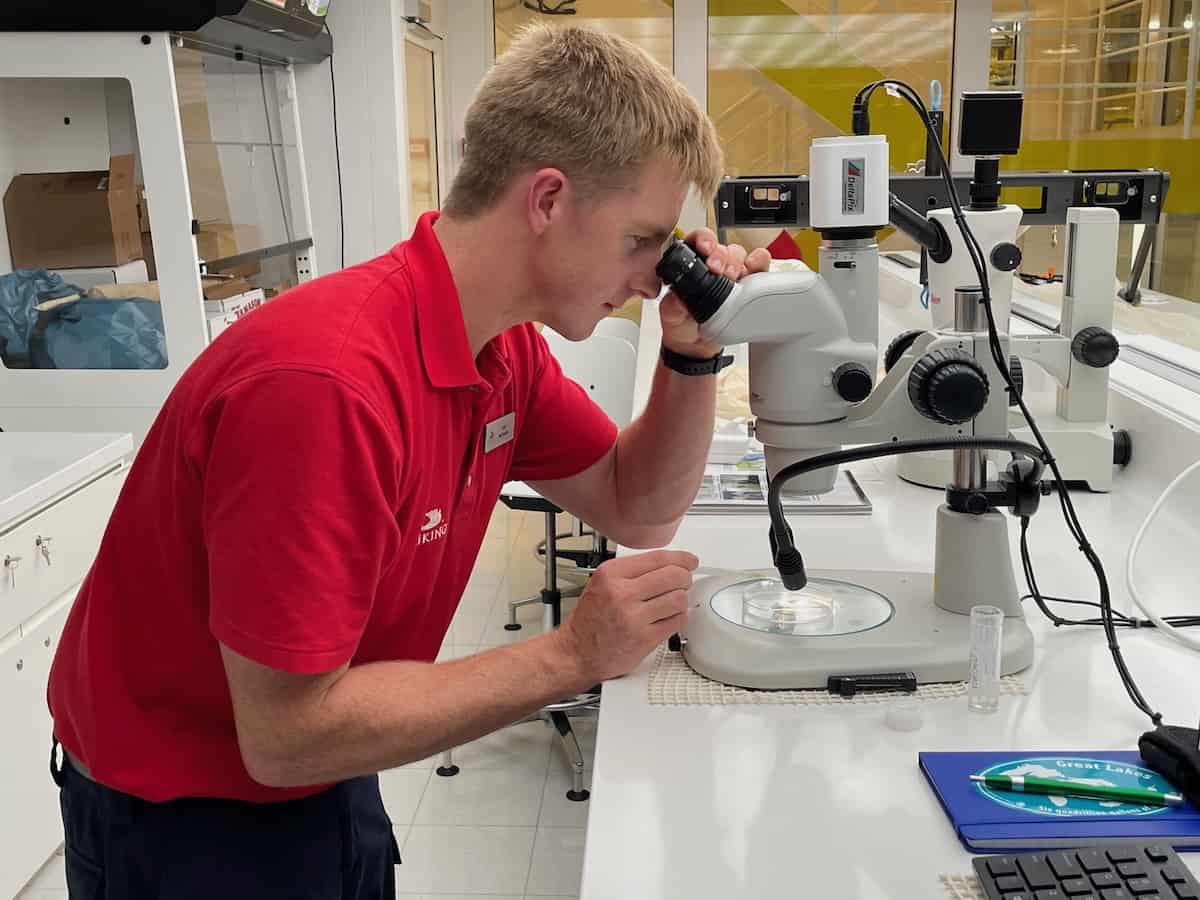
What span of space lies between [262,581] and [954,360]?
0.75m

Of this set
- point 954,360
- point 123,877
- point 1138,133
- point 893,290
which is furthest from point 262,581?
point 1138,133

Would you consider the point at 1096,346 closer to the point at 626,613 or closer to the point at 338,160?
the point at 626,613

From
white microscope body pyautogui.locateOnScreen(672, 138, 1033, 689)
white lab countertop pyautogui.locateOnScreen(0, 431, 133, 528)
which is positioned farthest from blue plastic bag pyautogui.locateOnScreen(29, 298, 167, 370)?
white microscope body pyautogui.locateOnScreen(672, 138, 1033, 689)

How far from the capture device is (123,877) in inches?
45.0

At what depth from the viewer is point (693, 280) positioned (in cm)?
113

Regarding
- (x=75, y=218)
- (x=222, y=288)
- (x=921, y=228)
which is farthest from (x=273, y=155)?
(x=921, y=228)

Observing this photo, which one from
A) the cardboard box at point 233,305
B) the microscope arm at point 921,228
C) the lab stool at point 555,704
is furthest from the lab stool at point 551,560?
the microscope arm at point 921,228

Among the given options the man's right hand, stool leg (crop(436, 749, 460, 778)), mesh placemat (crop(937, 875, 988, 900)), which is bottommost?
stool leg (crop(436, 749, 460, 778))

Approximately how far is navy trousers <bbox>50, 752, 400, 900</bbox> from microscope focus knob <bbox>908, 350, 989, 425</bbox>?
747mm

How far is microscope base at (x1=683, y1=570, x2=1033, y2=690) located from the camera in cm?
120

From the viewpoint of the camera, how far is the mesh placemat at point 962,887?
0.85 meters

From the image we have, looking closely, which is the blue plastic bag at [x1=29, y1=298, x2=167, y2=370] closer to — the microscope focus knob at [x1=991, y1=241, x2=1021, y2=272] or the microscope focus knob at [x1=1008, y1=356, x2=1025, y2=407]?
the microscope focus knob at [x1=991, y1=241, x2=1021, y2=272]

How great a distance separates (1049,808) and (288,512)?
0.69 m

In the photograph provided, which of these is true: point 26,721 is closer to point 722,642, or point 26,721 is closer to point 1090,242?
point 722,642
